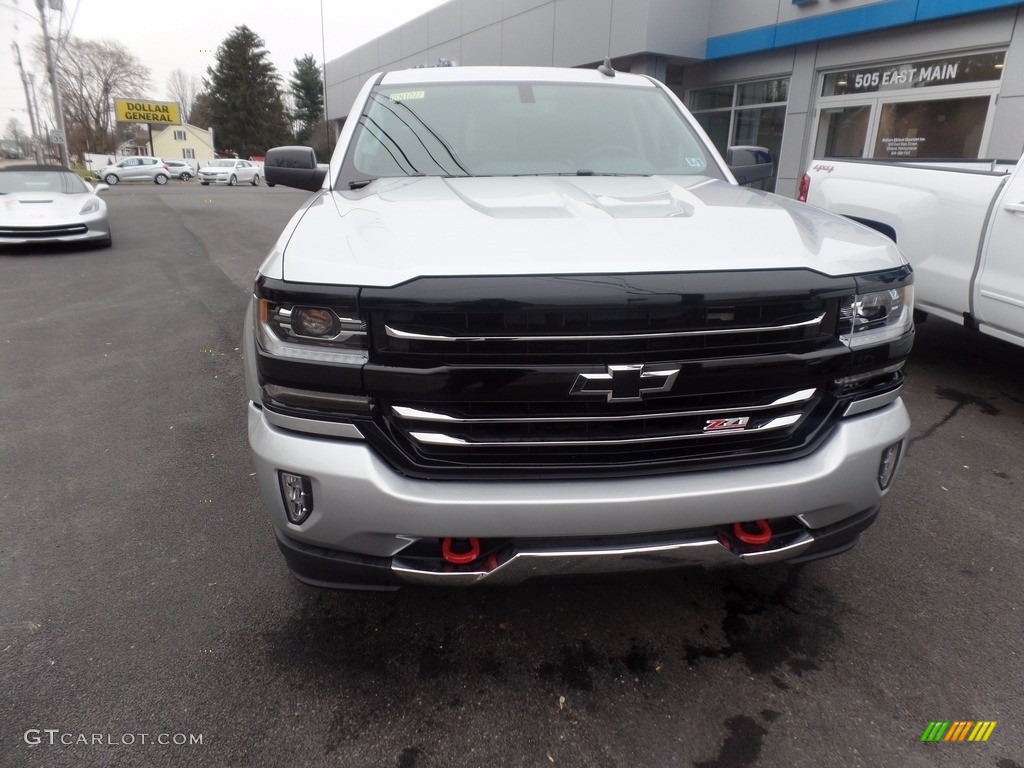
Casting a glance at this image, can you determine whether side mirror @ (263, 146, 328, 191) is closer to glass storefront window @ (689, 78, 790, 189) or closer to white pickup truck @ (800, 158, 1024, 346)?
white pickup truck @ (800, 158, 1024, 346)

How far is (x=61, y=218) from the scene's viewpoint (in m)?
10.9

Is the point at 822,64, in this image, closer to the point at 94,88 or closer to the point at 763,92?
the point at 763,92

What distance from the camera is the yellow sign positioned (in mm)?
66812

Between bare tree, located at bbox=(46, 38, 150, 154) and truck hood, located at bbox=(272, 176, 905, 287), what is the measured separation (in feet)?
253

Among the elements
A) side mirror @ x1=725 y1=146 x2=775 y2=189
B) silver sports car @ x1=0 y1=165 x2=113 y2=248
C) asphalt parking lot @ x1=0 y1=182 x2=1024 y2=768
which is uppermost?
side mirror @ x1=725 y1=146 x2=775 y2=189

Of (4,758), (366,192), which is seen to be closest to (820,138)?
(366,192)

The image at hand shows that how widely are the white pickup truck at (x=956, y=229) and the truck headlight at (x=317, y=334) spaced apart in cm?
420

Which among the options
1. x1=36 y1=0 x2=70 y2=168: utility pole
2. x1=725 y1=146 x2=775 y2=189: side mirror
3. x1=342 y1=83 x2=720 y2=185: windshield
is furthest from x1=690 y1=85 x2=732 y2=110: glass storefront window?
x1=36 y1=0 x2=70 y2=168: utility pole

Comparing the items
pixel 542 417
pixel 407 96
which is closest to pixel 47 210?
pixel 407 96

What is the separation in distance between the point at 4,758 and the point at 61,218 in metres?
11.1

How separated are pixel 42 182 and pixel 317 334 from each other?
12595 mm

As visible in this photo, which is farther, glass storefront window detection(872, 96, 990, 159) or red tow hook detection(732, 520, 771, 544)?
glass storefront window detection(872, 96, 990, 159)

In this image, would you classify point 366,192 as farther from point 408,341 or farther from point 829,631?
point 829,631

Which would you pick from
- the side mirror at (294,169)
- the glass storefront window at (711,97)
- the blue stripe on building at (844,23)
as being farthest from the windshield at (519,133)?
the glass storefront window at (711,97)
